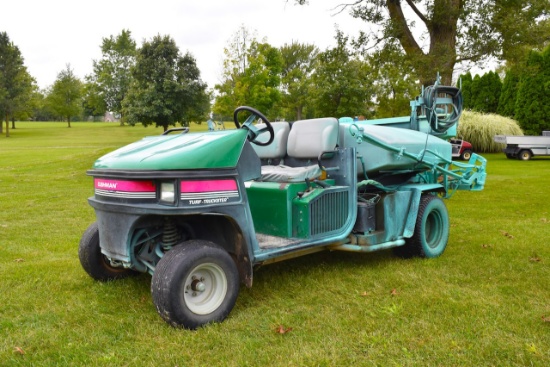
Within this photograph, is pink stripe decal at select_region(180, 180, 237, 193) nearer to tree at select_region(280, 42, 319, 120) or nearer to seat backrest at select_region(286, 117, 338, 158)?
seat backrest at select_region(286, 117, 338, 158)

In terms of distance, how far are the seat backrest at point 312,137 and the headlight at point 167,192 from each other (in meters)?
1.74

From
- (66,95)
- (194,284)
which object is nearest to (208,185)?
(194,284)

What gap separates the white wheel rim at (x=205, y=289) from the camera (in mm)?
3543

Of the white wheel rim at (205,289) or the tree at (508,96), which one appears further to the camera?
the tree at (508,96)

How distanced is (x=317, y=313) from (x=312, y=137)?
1.75 metres

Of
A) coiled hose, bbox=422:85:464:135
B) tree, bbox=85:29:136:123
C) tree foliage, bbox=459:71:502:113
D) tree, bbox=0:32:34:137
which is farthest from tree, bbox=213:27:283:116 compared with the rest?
tree, bbox=85:29:136:123

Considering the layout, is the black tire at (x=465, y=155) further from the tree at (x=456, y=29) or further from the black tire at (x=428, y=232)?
the black tire at (x=428, y=232)

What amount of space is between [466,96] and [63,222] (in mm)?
28292

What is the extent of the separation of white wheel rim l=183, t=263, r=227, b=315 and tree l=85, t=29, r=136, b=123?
219 ft

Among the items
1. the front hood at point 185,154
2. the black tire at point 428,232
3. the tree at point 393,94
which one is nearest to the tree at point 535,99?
the tree at point 393,94

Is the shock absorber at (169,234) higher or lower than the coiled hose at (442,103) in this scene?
lower

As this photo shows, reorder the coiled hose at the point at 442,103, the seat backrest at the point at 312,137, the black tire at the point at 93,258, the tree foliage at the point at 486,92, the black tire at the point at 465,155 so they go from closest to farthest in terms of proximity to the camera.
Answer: the black tire at the point at 93,258 < the seat backrest at the point at 312,137 < the coiled hose at the point at 442,103 < the black tire at the point at 465,155 < the tree foliage at the point at 486,92

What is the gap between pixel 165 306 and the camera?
333 cm

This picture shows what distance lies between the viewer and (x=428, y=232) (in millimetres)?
5656
